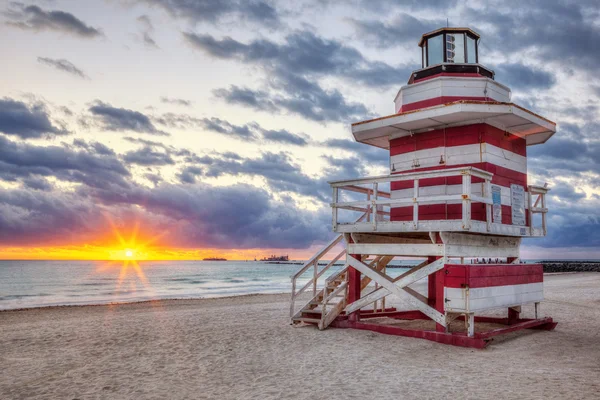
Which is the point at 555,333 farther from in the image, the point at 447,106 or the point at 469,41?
the point at 469,41

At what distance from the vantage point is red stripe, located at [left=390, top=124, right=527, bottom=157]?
10.6m

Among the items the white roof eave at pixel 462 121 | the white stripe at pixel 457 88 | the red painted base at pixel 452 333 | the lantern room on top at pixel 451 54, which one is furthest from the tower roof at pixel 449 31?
the red painted base at pixel 452 333

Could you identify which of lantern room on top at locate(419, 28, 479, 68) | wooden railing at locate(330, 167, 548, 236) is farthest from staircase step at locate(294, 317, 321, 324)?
lantern room on top at locate(419, 28, 479, 68)

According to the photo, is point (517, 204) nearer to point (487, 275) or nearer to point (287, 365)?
point (487, 275)

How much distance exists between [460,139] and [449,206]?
163 cm

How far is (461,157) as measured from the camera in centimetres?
1061

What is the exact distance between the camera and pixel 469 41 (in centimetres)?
1204

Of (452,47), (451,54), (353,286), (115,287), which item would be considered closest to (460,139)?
(451,54)

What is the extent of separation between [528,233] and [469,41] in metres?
5.28

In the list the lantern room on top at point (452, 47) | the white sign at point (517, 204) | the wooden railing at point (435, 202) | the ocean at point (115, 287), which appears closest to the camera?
the wooden railing at point (435, 202)

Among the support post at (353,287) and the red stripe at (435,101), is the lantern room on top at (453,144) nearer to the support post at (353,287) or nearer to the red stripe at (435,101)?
the red stripe at (435,101)

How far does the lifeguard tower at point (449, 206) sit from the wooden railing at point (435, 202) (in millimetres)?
25

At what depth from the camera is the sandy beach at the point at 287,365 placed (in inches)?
254

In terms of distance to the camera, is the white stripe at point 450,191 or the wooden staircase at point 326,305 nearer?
the white stripe at point 450,191
